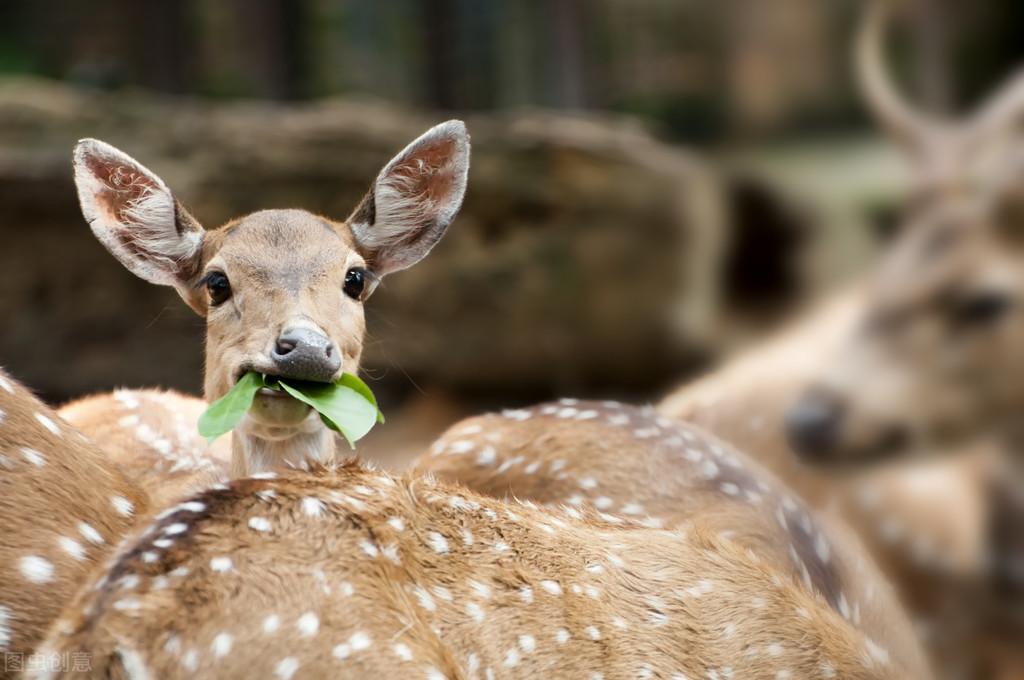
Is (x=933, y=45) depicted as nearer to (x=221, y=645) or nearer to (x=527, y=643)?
(x=527, y=643)

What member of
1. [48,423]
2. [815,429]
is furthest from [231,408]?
[815,429]

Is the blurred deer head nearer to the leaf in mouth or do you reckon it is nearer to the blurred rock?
the leaf in mouth

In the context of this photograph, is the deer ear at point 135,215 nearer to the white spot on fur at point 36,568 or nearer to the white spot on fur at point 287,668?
the white spot on fur at point 36,568

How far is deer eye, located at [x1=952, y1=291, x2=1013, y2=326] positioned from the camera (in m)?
4.77

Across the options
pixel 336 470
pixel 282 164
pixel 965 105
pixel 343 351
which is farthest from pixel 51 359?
pixel 965 105

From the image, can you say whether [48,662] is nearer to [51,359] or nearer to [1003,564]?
[1003,564]

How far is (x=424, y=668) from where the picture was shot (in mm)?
2043

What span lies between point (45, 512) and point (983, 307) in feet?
11.6

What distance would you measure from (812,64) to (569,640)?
9.70m

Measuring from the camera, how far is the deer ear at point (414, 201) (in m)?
3.33

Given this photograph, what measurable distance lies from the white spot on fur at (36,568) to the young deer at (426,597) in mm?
418

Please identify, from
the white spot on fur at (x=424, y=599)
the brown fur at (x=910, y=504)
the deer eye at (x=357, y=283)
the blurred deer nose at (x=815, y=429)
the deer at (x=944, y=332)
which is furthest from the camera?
the brown fur at (x=910, y=504)

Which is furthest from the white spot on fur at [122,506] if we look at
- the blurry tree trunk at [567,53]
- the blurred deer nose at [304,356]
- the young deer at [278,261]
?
the blurry tree trunk at [567,53]

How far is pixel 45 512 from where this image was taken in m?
2.53
